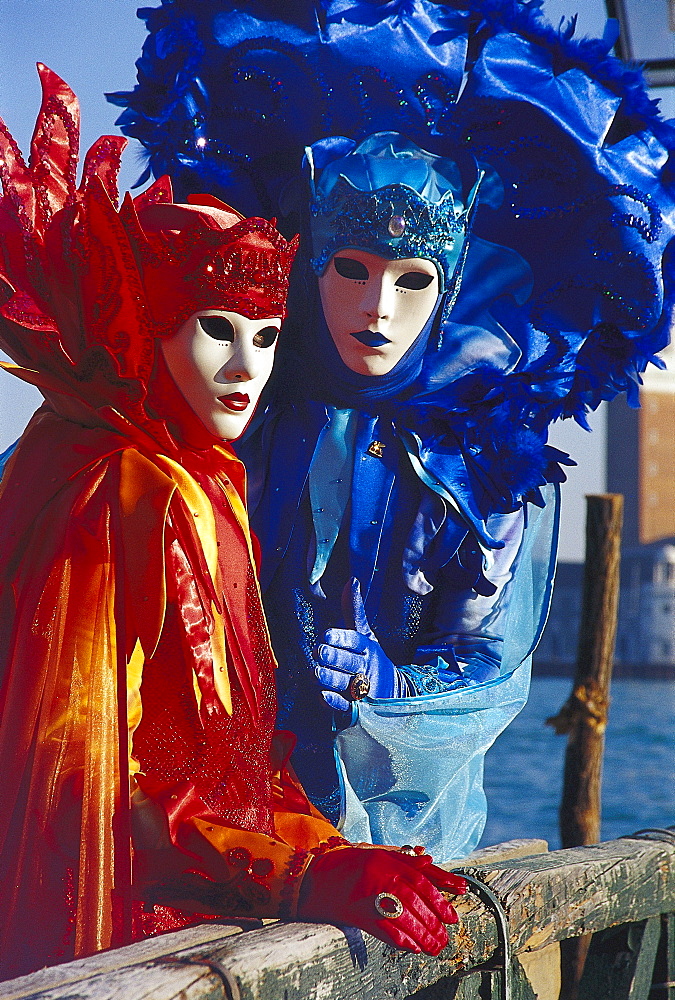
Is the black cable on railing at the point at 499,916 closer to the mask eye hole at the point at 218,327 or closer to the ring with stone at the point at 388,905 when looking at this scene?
the ring with stone at the point at 388,905

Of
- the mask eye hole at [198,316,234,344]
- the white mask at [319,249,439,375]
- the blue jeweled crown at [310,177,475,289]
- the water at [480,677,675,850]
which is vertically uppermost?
the blue jeweled crown at [310,177,475,289]

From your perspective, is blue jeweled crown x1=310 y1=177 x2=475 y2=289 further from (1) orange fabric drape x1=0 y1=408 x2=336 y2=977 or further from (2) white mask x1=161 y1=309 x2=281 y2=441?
(1) orange fabric drape x1=0 y1=408 x2=336 y2=977

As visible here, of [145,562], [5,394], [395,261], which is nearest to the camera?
[145,562]

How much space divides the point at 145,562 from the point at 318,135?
71cm

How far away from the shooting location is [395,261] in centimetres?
146

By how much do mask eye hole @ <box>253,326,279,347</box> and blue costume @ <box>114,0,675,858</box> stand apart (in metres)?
0.25

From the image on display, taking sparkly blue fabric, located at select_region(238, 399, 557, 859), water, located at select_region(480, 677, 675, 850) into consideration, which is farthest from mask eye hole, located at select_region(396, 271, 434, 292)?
water, located at select_region(480, 677, 675, 850)

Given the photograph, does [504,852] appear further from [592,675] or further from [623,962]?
[592,675]

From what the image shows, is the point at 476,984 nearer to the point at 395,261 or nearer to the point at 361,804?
the point at 361,804

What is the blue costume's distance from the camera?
1.46 meters

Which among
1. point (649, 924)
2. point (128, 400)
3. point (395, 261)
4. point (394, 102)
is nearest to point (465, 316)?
point (395, 261)

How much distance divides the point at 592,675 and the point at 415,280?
96.8 inches

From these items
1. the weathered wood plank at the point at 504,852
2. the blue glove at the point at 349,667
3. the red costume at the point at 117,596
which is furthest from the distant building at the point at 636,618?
the red costume at the point at 117,596

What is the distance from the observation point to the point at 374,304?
1.46 m
